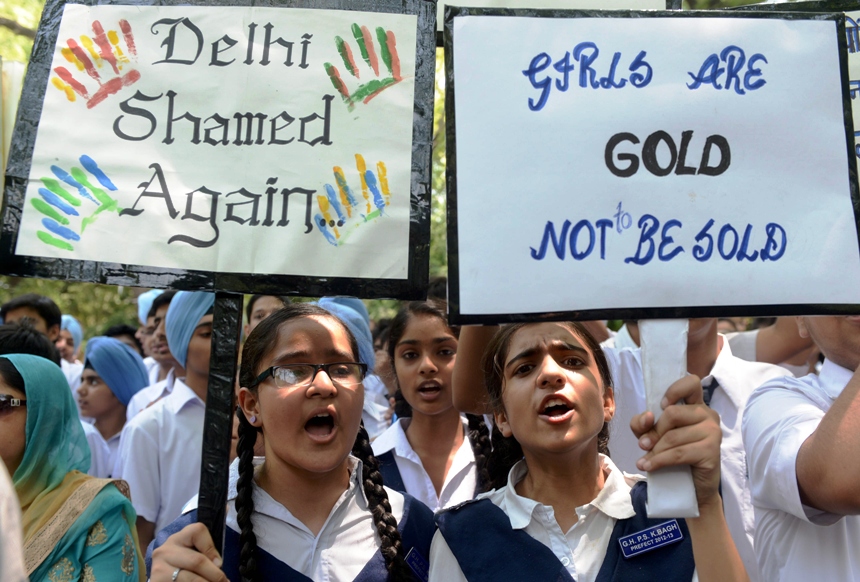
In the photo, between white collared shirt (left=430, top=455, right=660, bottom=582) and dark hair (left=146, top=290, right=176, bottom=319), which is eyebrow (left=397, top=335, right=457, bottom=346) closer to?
white collared shirt (left=430, top=455, right=660, bottom=582)

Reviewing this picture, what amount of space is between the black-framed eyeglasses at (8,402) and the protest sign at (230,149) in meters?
0.75

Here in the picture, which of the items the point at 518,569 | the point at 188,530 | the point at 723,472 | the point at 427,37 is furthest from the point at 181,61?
the point at 723,472

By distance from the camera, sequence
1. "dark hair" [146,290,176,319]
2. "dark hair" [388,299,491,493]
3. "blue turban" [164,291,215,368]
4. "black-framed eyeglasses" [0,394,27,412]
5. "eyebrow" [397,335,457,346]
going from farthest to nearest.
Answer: "dark hair" [146,290,176,319] < "blue turban" [164,291,215,368] < "eyebrow" [397,335,457,346] < "dark hair" [388,299,491,493] < "black-framed eyeglasses" [0,394,27,412]

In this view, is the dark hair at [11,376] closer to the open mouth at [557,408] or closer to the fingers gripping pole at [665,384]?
the open mouth at [557,408]

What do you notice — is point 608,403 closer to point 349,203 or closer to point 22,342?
point 349,203

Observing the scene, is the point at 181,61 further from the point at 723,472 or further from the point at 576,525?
the point at 723,472

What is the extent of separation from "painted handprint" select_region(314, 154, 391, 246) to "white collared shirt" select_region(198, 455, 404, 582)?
2.51 ft

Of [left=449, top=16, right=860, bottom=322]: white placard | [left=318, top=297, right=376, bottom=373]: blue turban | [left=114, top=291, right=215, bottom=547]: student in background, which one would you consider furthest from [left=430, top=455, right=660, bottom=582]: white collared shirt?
[left=114, top=291, right=215, bottom=547]: student in background

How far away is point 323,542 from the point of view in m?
2.26

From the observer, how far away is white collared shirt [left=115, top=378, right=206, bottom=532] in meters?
3.58

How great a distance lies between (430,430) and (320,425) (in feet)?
3.84

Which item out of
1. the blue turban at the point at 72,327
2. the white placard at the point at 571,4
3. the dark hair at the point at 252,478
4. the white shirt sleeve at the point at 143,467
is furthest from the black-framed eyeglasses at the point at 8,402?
the blue turban at the point at 72,327

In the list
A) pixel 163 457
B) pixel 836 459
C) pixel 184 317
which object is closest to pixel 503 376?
pixel 836 459

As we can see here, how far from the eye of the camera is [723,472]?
9.66ft
